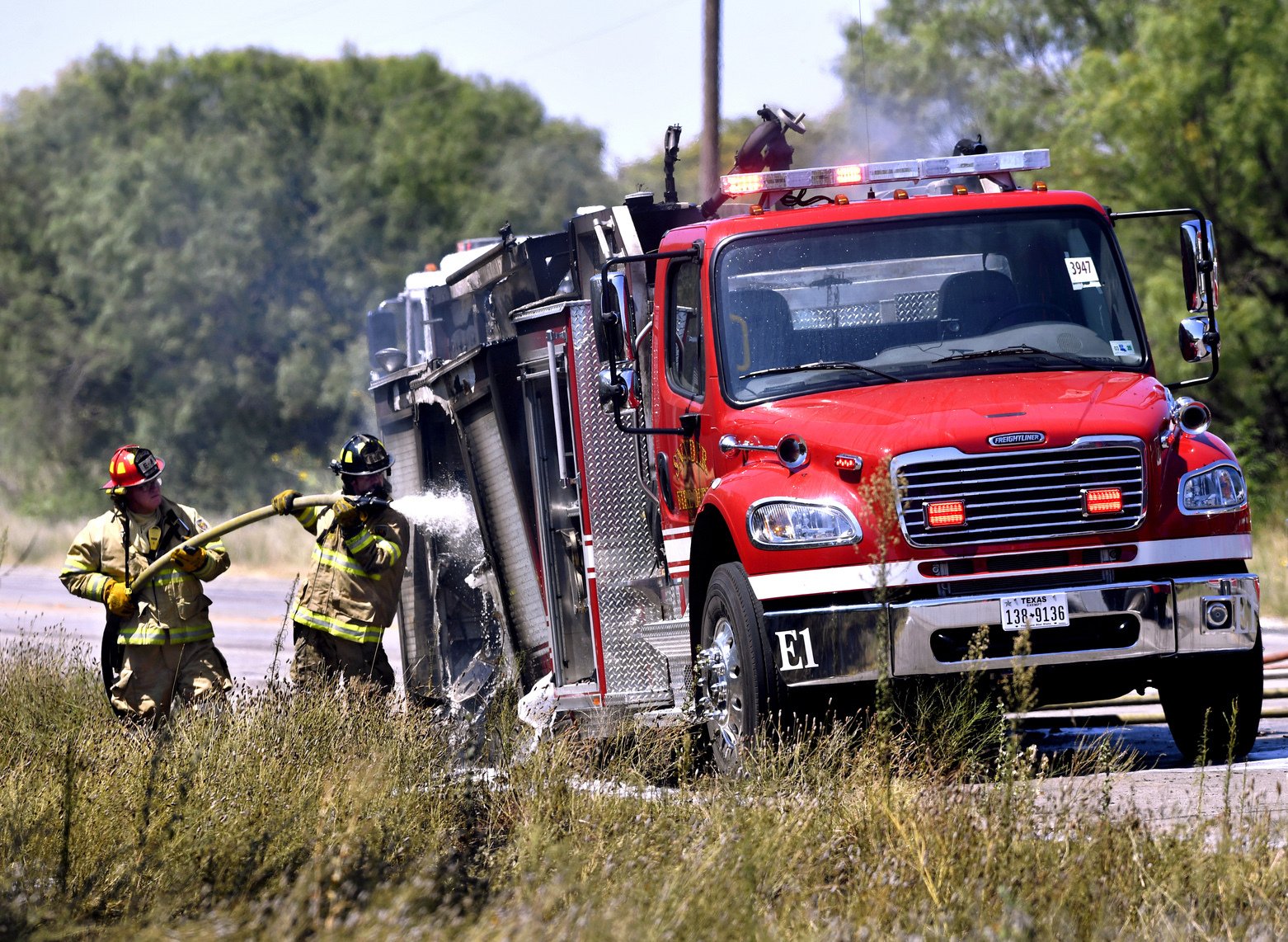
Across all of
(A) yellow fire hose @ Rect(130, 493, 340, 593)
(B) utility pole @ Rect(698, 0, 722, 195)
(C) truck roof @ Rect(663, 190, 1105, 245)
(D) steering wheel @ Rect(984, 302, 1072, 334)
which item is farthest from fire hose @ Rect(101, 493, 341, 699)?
(B) utility pole @ Rect(698, 0, 722, 195)

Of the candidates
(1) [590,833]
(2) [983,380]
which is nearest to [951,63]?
(2) [983,380]

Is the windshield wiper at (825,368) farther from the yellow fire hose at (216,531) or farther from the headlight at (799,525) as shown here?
the yellow fire hose at (216,531)

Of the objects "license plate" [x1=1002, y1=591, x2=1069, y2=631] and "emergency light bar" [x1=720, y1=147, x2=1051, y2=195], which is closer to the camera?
"license plate" [x1=1002, y1=591, x2=1069, y2=631]

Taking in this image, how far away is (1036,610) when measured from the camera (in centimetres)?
646

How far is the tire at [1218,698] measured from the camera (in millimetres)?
6953

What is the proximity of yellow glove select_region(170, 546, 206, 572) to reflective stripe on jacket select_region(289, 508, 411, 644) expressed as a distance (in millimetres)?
647

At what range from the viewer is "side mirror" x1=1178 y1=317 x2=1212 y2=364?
7.63 metres

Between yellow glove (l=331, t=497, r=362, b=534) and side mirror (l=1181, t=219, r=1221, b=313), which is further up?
side mirror (l=1181, t=219, r=1221, b=313)

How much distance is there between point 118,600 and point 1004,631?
3.92 metres

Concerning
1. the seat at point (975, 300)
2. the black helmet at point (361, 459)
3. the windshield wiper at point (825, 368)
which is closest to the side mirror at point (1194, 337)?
the seat at point (975, 300)

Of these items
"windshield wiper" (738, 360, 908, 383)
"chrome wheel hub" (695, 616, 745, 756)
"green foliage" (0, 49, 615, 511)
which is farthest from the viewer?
"green foliage" (0, 49, 615, 511)

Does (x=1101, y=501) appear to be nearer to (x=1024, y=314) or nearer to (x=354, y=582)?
(x=1024, y=314)

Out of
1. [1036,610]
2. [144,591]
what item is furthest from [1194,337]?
[144,591]

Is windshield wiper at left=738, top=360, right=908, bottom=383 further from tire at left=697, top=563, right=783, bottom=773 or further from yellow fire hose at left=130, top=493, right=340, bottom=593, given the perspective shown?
yellow fire hose at left=130, top=493, right=340, bottom=593
